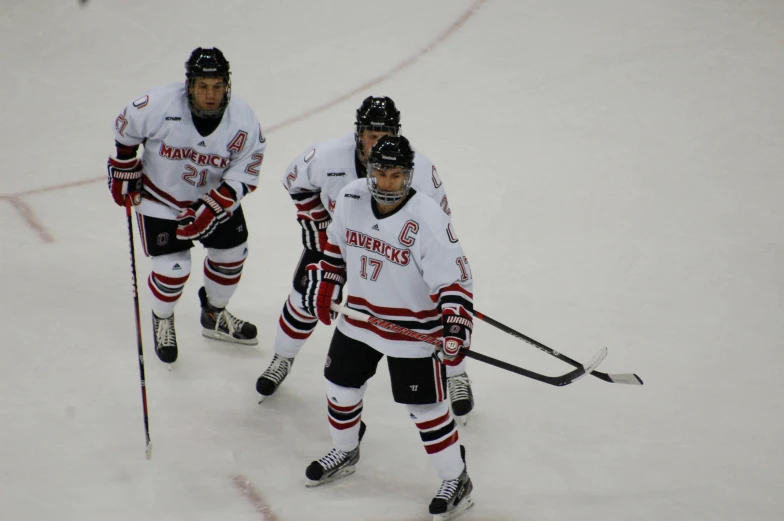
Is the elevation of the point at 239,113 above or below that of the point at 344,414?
above

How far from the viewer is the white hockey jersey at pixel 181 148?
342cm

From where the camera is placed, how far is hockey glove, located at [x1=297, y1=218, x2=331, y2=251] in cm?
336

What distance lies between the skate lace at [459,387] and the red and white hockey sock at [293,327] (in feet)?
1.84

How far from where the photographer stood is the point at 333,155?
10.6 feet

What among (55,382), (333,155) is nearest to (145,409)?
(55,382)

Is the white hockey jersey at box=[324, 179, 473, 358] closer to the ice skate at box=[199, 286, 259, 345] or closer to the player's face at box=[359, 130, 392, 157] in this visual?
the player's face at box=[359, 130, 392, 157]

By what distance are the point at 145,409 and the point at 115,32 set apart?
3.87 metres

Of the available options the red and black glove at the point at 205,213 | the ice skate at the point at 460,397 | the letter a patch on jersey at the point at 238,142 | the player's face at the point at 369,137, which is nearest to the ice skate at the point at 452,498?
the ice skate at the point at 460,397

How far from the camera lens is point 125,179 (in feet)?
11.5

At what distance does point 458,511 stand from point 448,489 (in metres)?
0.09

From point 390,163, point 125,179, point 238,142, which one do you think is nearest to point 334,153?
point 238,142

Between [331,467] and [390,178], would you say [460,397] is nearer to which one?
[331,467]

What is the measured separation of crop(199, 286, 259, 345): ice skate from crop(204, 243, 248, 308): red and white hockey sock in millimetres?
45

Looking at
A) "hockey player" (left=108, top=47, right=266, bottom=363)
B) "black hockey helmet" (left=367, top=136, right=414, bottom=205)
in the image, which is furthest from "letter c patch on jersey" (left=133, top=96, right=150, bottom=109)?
"black hockey helmet" (left=367, top=136, right=414, bottom=205)
